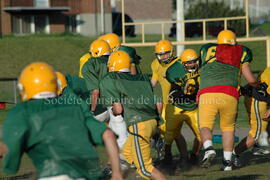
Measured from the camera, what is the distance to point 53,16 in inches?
1747

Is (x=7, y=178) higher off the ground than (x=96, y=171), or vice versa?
(x=96, y=171)

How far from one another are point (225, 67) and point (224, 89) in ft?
1.00

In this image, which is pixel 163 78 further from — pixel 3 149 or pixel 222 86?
pixel 3 149

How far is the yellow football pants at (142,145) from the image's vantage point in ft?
22.7

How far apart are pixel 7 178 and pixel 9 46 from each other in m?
24.9

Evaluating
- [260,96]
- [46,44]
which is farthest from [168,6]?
[260,96]

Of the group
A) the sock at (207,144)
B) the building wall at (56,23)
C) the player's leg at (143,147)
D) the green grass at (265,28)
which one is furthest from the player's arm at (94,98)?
the green grass at (265,28)

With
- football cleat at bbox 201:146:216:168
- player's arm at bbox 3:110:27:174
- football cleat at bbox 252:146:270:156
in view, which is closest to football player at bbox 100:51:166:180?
football cleat at bbox 201:146:216:168

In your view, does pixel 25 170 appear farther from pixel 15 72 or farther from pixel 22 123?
pixel 15 72

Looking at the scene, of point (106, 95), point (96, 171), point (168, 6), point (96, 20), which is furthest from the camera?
point (168, 6)

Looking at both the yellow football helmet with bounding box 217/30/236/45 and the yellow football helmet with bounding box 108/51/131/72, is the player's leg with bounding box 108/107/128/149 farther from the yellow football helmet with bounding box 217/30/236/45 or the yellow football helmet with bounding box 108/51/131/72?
the yellow football helmet with bounding box 217/30/236/45

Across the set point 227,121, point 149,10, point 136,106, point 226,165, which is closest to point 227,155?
point 226,165

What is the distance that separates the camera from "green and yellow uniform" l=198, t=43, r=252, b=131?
8.45 m

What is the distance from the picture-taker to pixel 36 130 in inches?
171
